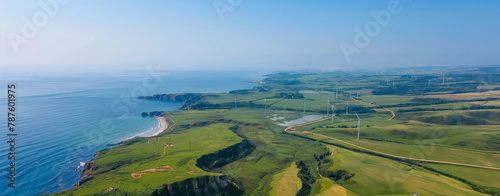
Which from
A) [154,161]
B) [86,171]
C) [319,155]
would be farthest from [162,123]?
[319,155]

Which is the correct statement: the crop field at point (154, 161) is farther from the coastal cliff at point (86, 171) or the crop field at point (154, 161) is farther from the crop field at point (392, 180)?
the crop field at point (392, 180)

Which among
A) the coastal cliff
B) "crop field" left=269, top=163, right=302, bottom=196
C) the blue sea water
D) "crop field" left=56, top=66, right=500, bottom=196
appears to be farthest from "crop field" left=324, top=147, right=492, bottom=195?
the blue sea water

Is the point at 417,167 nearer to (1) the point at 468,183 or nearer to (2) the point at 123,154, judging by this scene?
(1) the point at 468,183

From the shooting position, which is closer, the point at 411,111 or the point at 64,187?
the point at 64,187

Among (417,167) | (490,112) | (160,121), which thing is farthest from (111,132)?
(490,112)

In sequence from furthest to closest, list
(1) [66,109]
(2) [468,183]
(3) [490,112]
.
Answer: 1. (1) [66,109]
2. (3) [490,112]
3. (2) [468,183]

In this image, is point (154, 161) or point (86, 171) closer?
point (86, 171)

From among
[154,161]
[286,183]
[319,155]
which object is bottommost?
[286,183]

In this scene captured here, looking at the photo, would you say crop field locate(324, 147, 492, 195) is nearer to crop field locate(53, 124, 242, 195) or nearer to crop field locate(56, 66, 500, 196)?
crop field locate(56, 66, 500, 196)

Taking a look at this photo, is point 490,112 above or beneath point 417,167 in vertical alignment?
above

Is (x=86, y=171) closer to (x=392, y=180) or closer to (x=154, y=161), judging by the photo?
(x=154, y=161)

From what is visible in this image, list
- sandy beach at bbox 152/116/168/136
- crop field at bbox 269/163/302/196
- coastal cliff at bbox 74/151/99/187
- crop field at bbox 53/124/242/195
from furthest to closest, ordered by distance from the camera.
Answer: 1. sandy beach at bbox 152/116/168/136
2. coastal cliff at bbox 74/151/99/187
3. crop field at bbox 269/163/302/196
4. crop field at bbox 53/124/242/195
